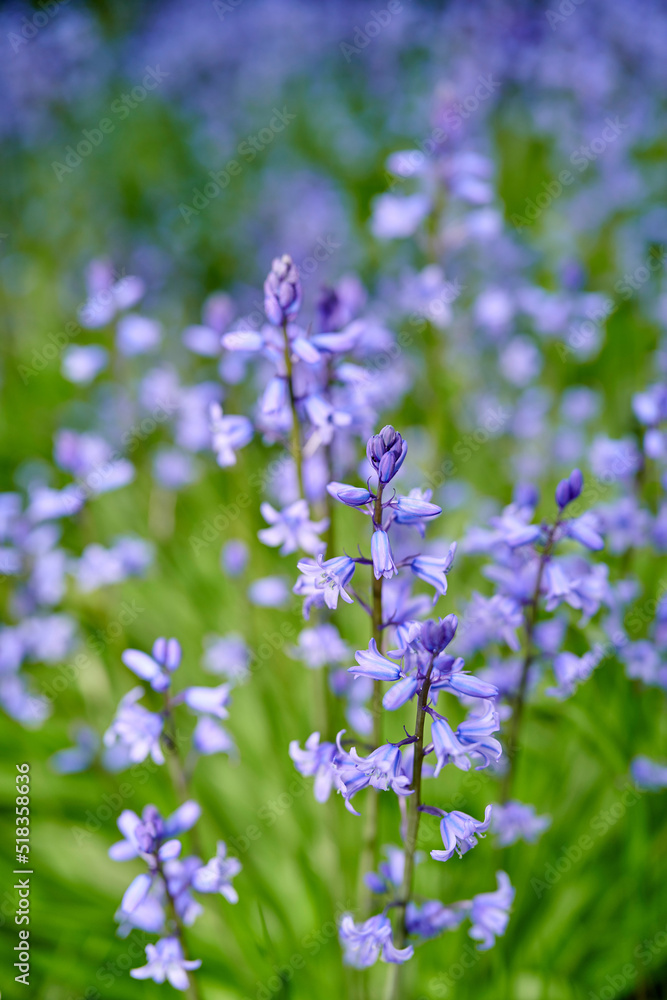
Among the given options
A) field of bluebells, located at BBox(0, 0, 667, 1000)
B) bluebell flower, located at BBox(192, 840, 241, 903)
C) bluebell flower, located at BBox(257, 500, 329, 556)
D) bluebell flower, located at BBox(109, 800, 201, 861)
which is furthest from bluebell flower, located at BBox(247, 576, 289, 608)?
bluebell flower, located at BBox(192, 840, 241, 903)

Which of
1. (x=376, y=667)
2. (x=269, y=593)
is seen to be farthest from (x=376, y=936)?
(x=269, y=593)

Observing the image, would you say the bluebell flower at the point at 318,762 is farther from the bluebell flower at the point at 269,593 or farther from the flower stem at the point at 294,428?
the bluebell flower at the point at 269,593

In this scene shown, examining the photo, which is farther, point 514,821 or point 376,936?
point 514,821

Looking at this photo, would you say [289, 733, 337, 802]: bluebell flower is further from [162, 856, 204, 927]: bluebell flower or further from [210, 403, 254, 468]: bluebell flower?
[210, 403, 254, 468]: bluebell flower

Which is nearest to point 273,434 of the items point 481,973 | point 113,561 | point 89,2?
point 113,561

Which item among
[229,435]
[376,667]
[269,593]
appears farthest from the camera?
[269,593]

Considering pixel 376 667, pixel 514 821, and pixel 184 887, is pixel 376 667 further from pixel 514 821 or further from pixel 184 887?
pixel 514 821

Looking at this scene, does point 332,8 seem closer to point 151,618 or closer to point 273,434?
point 151,618
